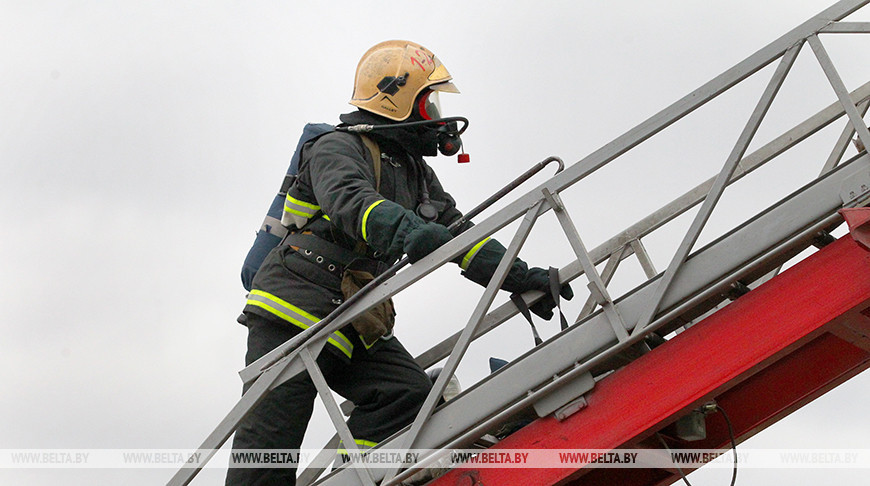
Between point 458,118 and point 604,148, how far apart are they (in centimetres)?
130

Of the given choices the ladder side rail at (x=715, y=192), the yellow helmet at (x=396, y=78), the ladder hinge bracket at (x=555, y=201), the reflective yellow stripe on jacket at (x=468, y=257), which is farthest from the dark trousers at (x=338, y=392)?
the ladder side rail at (x=715, y=192)

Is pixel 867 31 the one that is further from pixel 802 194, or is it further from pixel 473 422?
pixel 473 422

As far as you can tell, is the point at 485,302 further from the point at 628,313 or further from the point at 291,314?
the point at 291,314

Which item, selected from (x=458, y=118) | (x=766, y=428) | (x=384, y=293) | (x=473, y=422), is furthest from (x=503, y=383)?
(x=458, y=118)

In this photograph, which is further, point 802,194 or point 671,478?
point 671,478

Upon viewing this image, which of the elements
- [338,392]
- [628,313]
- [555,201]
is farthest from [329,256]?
[628,313]

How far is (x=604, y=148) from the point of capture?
368 centimetres

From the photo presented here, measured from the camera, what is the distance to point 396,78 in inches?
194

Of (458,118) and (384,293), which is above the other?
(458,118)

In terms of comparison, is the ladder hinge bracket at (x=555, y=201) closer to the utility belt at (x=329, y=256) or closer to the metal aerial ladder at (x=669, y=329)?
the metal aerial ladder at (x=669, y=329)

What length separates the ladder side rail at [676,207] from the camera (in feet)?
15.1

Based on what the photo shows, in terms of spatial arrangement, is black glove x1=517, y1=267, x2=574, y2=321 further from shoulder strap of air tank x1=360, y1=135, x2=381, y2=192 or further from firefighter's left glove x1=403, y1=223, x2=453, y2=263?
firefighter's left glove x1=403, y1=223, x2=453, y2=263

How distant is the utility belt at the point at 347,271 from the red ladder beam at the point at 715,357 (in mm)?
954

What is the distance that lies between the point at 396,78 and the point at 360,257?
3.16 ft
